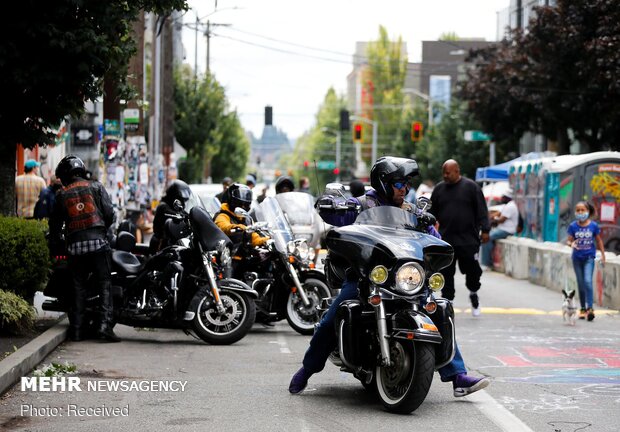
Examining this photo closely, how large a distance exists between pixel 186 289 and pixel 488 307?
608cm

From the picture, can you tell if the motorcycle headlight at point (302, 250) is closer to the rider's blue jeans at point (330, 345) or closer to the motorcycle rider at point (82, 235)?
the motorcycle rider at point (82, 235)

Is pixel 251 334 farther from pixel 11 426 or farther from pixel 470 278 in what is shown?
pixel 11 426

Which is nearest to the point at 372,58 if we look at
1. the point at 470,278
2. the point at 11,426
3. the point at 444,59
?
the point at 444,59

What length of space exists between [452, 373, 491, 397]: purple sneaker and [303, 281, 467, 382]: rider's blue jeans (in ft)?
0.14

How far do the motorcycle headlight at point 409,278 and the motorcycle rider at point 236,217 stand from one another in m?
5.45

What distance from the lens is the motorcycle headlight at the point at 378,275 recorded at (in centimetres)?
770

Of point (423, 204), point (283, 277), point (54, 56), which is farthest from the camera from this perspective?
point (283, 277)

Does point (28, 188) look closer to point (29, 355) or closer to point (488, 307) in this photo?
point (488, 307)

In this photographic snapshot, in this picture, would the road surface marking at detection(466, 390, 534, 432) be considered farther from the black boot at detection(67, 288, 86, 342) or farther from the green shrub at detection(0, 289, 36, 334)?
the black boot at detection(67, 288, 86, 342)

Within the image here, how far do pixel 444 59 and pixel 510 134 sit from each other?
196 ft

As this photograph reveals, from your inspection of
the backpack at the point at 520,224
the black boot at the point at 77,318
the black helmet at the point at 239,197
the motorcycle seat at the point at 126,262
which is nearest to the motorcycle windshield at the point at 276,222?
the black helmet at the point at 239,197

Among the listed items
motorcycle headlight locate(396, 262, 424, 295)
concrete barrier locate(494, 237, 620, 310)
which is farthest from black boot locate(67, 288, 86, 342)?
concrete barrier locate(494, 237, 620, 310)

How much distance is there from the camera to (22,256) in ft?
37.6

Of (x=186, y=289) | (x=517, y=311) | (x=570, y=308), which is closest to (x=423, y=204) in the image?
(x=186, y=289)
